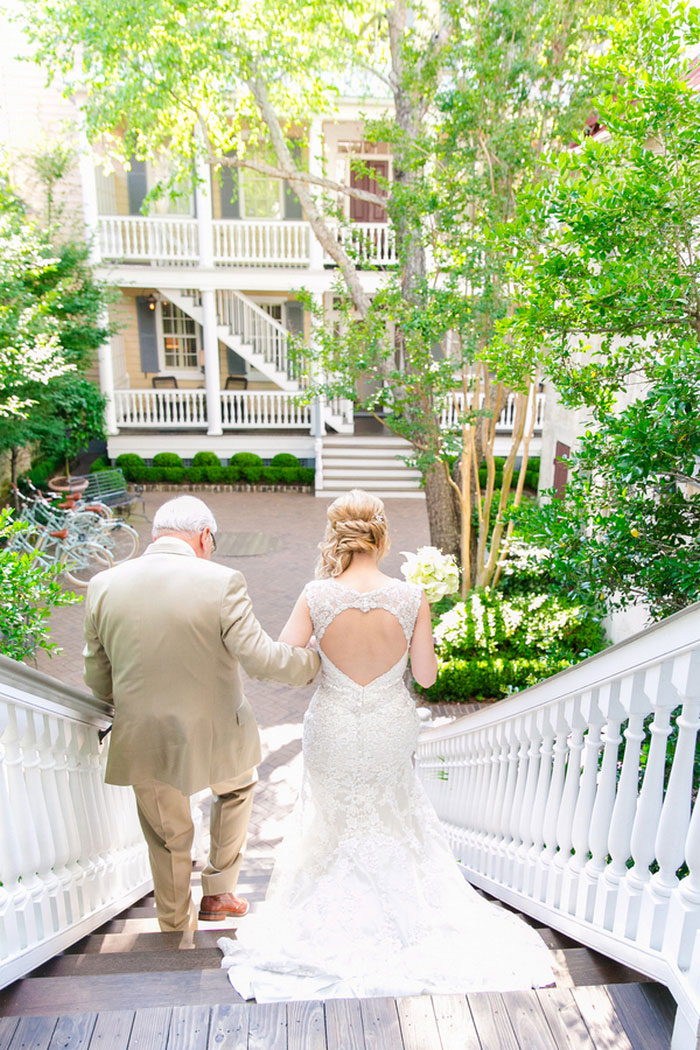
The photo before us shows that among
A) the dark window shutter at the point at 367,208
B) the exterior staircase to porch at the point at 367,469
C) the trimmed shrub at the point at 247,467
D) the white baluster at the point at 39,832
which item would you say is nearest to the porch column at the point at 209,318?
the trimmed shrub at the point at 247,467

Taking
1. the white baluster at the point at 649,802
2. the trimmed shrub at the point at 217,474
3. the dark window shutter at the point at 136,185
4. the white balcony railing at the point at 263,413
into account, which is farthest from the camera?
the dark window shutter at the point at 136,185

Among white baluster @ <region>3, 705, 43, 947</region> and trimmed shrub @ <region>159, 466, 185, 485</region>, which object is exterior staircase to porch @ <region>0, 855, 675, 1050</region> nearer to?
white baluster @ <region>3, 705, 43, 947</region>

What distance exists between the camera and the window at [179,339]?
1798cm

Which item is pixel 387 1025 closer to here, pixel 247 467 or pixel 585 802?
pixel 585 802

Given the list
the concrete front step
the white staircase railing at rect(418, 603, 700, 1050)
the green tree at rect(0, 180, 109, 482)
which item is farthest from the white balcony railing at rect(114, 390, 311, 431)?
the white staircase railing at rect(418, 603, 700, 1050)

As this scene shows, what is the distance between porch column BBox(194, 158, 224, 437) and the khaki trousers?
43.3ft

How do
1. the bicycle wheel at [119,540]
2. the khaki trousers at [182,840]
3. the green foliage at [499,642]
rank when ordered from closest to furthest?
the khaki trousers at [182,840], the green foliage at [499,642], the bicycle wheel at [119,540]

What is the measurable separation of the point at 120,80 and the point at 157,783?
8059 mm

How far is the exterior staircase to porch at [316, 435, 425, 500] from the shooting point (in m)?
14.7

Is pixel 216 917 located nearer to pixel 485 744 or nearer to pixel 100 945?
pixel 100 945

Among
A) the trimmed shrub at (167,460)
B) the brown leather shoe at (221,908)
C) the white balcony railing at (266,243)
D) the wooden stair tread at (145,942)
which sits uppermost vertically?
the white balcony railing at (266,243)

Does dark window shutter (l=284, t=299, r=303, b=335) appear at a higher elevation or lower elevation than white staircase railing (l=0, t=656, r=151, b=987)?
higher

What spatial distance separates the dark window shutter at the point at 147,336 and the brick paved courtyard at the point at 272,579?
15.1 ft

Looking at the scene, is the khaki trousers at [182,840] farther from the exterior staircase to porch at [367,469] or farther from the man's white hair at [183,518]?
the exterior staircase to porch at [367,469]
